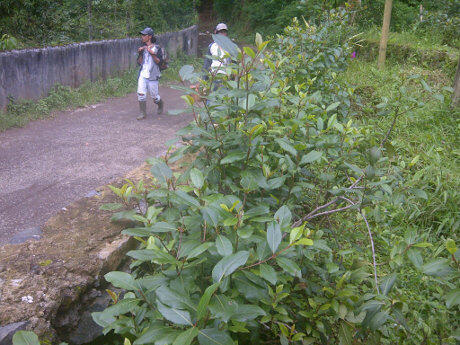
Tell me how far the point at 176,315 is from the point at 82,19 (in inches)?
486

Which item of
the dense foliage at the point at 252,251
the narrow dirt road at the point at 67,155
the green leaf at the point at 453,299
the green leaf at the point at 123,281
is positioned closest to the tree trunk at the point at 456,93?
the dense foliage at the point at 252,251

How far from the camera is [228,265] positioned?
1188 mm

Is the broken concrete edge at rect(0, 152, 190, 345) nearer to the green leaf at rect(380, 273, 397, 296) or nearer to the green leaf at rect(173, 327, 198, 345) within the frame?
the green leaf at rect(173, 327, 198, 345)

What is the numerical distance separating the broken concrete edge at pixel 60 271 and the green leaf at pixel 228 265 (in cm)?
147

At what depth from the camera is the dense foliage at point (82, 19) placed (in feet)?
31.2

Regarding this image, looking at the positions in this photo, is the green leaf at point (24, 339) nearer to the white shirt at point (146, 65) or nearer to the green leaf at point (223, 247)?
the green leaf at point (223, 247)

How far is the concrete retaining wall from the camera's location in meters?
7.30

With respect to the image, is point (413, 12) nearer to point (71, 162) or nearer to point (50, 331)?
point (71, 162)

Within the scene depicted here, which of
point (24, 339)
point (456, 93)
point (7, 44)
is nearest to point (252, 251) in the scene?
point (24, 339)

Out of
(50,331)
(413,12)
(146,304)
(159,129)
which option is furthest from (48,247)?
(413,12)

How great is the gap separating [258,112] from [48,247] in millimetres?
1731

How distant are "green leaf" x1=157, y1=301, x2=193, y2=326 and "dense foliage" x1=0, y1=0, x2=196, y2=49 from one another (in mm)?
9315

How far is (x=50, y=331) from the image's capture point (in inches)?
86.0

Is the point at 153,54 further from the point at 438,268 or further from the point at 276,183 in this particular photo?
the point at 438,268
